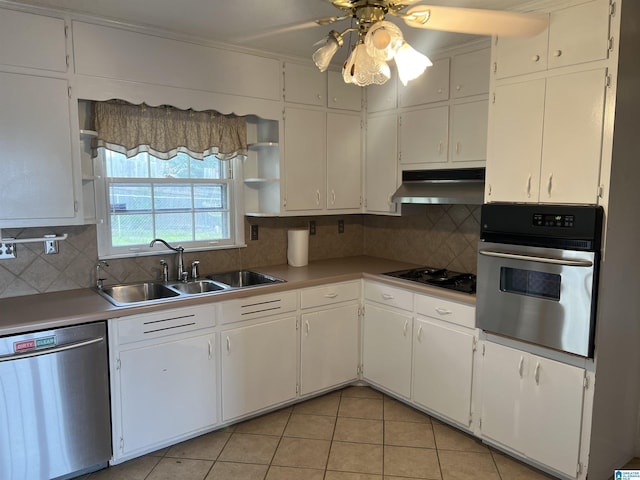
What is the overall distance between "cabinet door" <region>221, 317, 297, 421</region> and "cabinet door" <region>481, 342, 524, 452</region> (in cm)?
123

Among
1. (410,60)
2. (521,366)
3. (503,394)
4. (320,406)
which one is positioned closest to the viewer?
(410,60)

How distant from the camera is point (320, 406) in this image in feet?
10.8

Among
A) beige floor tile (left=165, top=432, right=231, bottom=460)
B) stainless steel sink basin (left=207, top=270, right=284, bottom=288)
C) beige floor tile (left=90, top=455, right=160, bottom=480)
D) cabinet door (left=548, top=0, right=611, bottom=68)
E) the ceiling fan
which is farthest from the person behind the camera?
stainless steel sink basin (left=207, top=270, right=284, bottom=288)

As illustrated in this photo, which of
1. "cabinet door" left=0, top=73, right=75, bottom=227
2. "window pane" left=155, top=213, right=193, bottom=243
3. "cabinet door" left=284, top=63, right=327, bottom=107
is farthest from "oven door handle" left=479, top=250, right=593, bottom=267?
"cabinet door" left=0, top=73, right=75, bottom=227

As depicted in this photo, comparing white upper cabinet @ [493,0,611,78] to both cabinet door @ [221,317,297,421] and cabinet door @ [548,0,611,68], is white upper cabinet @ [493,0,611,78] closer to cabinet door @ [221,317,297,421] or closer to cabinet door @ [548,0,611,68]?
cabinet door @ [548,0,611,68]

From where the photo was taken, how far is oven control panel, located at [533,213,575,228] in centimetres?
224

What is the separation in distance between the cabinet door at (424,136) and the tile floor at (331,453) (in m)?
1.76

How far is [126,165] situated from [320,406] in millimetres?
2084

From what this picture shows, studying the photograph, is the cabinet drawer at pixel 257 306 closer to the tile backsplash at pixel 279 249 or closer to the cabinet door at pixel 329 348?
→ the cabinet door at pixel 329 348

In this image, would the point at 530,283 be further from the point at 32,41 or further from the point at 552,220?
the point at 32,41

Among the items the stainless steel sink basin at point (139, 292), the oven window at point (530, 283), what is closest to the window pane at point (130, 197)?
the stainless steel sink basin at point (139, 292)

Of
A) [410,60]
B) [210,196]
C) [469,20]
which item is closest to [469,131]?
[469,20]

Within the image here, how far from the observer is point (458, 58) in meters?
3.09

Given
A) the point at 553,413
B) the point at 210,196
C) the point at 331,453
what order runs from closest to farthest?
the point at 553,413, the point at 331,453, the point at 210,196
